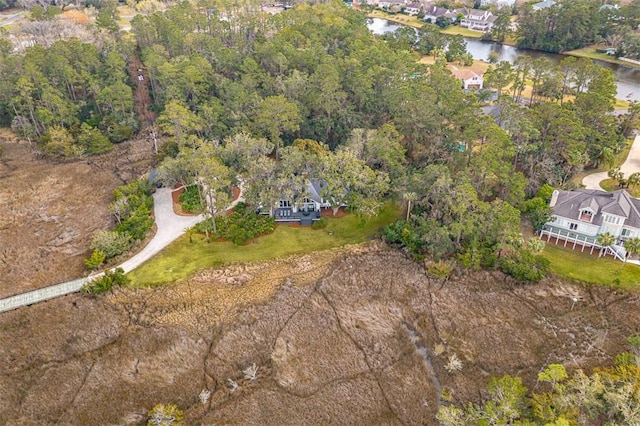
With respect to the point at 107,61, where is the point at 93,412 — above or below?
below

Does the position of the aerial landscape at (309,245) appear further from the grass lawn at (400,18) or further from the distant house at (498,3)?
the distant house at (498,3)

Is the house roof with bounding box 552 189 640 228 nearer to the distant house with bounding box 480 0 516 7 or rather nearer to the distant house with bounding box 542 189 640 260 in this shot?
the distant house with bounding box 542 189 640 260

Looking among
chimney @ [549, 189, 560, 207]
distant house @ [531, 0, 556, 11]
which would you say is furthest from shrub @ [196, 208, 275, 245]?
distant house @ [531, 0, 556, 11]

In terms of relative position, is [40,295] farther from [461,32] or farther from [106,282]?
[461,32]

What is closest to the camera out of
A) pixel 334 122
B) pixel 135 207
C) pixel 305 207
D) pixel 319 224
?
pixel 319 224

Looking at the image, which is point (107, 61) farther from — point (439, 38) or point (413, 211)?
point (439, 38)

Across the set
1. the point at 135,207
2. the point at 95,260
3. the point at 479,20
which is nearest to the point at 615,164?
the point at 135,207

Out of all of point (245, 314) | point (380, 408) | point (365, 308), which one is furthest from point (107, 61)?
point (380, 408)
